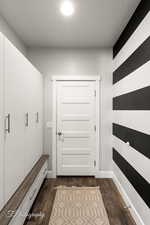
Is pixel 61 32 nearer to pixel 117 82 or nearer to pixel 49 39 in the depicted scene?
pixel 49 39

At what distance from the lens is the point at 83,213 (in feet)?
9.04

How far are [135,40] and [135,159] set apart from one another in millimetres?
1505

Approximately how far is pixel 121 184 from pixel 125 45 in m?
2.22

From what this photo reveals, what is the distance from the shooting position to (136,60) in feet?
8.39

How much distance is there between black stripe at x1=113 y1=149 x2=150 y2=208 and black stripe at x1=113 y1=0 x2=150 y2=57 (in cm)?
183

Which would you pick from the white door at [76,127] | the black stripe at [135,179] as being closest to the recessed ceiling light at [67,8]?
the white door at [76,127]

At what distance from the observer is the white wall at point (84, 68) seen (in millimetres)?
4141

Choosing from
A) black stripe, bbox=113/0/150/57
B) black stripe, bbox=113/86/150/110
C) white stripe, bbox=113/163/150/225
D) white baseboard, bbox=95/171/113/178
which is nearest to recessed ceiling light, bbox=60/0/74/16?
black stripe, bbox=113/0/150/57

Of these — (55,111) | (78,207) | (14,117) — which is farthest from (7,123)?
(55,111)

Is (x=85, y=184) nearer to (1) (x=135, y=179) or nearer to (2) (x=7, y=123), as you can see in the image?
(1) (x=135, y=179)

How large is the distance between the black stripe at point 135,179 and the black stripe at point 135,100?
81 centimetres

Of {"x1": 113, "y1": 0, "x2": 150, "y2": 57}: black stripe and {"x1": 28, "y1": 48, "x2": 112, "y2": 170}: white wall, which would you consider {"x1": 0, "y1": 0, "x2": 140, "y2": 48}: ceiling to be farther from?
{"x1": 28, "y1": 48, "x2": 112, "y2": 170}: white wall

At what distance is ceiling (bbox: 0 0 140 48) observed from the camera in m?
2.50

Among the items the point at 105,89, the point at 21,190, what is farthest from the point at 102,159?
the point at 21,190
